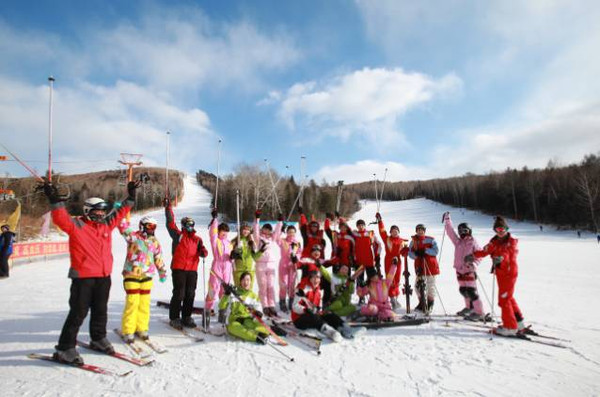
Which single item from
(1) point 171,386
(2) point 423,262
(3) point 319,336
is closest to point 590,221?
(2) point 423,262

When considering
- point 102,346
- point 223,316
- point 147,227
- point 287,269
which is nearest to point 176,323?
point 223,316

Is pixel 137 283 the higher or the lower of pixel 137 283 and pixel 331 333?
the higher

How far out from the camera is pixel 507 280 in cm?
495

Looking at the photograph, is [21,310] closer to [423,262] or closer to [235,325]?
[235,325]

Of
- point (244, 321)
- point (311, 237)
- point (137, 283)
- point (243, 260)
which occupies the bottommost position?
point (244, 321)

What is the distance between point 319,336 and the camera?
15.8 ft

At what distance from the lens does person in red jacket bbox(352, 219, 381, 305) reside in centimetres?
673

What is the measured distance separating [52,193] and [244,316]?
3.15 meters

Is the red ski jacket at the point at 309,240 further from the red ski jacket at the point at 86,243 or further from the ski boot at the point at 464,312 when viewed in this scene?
the red ski jacket at the point at 86,243

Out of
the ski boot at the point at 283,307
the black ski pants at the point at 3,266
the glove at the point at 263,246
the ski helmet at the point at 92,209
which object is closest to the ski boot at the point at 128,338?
the ski helmet at the point at 92,209

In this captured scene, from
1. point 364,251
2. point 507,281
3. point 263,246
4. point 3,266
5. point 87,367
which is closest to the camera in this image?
point 87,367

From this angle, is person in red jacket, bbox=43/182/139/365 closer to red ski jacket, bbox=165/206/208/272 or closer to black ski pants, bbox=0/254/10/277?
red ski jacket, bbox=165/206/208/272

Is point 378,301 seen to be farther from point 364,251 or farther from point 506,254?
point 506,254

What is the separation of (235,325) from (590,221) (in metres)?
50.1
